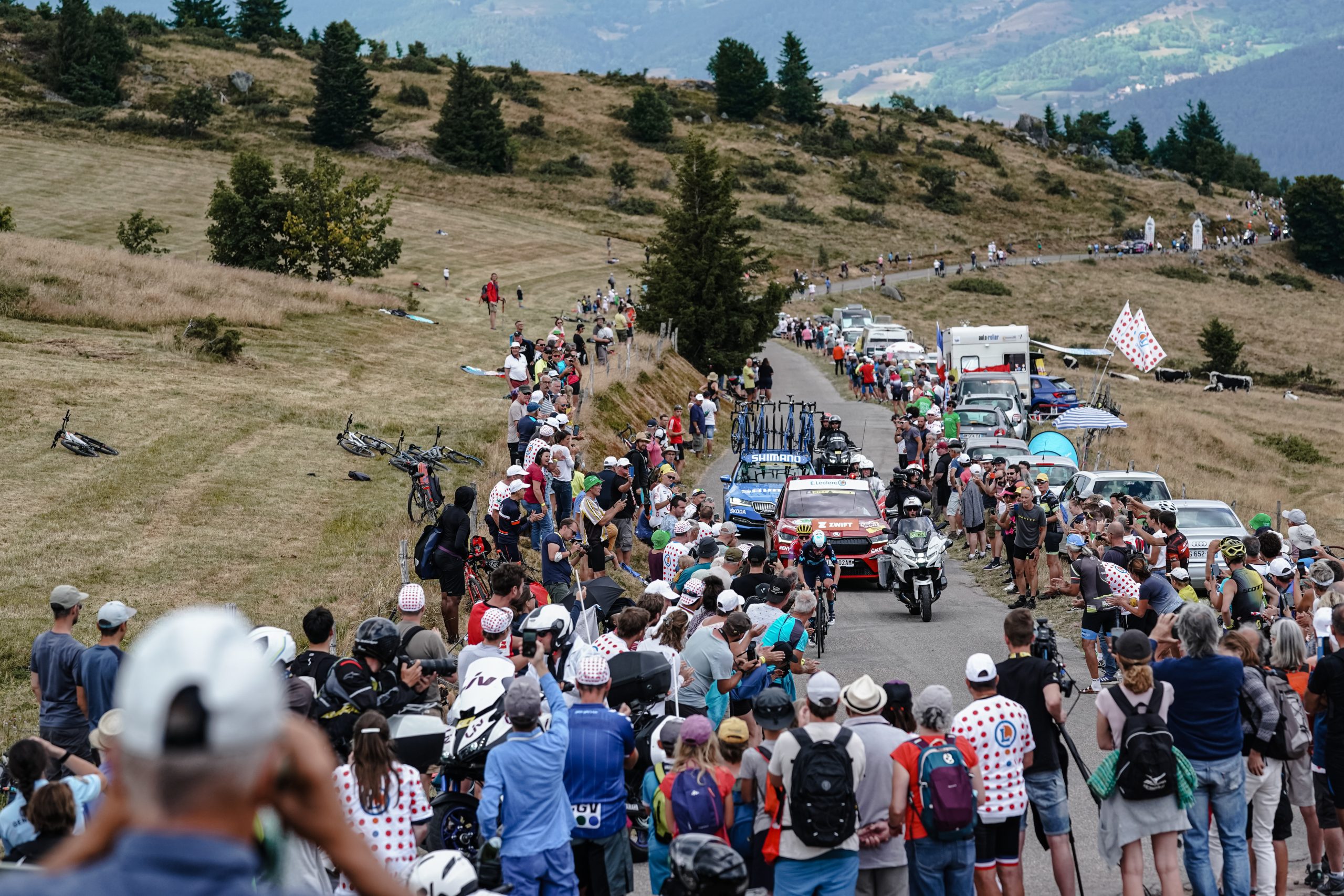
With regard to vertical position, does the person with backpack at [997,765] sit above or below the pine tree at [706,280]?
below

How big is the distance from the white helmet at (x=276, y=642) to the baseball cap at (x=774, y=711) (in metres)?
3.09

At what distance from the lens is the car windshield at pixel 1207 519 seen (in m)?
21.3

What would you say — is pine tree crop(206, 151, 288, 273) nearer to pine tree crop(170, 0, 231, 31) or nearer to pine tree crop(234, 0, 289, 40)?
pine tree crop(234, 0, 289, 40)

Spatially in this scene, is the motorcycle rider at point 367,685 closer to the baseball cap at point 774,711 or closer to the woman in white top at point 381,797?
the woman in white top at point 381,797

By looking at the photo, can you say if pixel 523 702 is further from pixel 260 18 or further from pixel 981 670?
pixel 260 18

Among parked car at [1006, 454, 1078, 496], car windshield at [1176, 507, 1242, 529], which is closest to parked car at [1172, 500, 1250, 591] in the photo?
car windshield at [1176, 507, 1242, 529]

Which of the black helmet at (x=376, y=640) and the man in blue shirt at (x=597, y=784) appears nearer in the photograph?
the man in blue shirt at (x=597, y=784)

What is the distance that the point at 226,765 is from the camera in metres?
1.98

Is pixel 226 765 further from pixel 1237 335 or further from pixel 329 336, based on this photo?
pixel 1237 335

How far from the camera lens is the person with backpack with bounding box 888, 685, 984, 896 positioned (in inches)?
284

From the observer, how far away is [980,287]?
8844cm

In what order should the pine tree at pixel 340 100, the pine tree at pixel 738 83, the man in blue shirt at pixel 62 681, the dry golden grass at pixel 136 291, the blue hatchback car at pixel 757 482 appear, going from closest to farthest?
1. the man in blue shirt at pixel 62 681
2. the blue hatchback car at pixel 757 482
3. the dry golden grass at pixel 136 291
4. the pine tree at pixel 340 100
5. the pine tree at pixel 738 83

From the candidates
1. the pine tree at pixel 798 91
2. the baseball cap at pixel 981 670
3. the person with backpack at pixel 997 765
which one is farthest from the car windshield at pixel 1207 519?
the pine tree at pixel 798 91

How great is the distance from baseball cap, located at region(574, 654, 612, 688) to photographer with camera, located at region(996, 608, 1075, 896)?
251 cm
